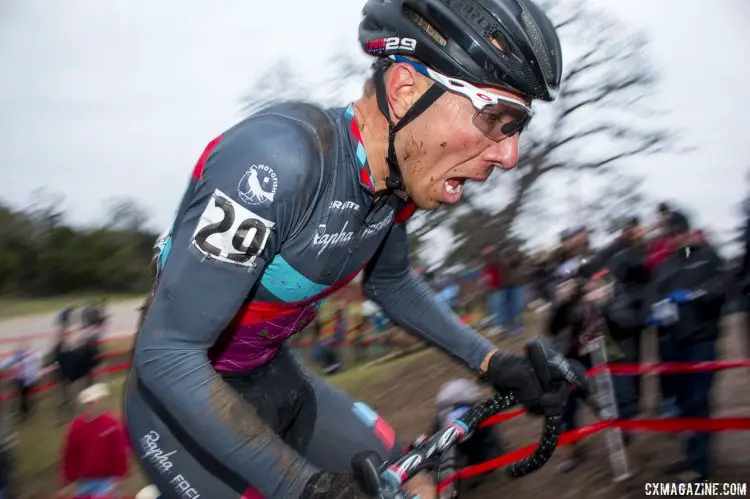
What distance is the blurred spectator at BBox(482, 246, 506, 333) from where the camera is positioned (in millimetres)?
11484

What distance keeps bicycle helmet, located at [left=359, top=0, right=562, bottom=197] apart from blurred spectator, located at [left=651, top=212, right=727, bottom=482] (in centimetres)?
382

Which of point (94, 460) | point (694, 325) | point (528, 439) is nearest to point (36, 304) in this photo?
point (94, 460)

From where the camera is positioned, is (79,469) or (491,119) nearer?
Result: (491,119)

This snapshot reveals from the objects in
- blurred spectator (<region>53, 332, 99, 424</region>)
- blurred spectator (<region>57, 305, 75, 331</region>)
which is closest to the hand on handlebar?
blurred spectator (<region>53, 332, 99, 424</region>)

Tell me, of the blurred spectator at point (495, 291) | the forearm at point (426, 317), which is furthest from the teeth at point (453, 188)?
the blurred spectator at point (495, 291)

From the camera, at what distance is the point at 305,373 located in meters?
2.66

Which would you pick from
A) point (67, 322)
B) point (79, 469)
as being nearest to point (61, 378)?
point (67, 322)

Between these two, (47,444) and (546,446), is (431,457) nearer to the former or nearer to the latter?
(546,446)

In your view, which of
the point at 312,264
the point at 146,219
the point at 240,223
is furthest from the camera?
the point at 146,219

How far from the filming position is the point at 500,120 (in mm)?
2086

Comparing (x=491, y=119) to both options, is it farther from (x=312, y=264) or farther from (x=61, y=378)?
(x=61, y=378)

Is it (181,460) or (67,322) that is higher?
(181,460)

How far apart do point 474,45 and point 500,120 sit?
0.83 ft

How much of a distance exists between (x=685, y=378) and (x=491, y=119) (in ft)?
14.2
